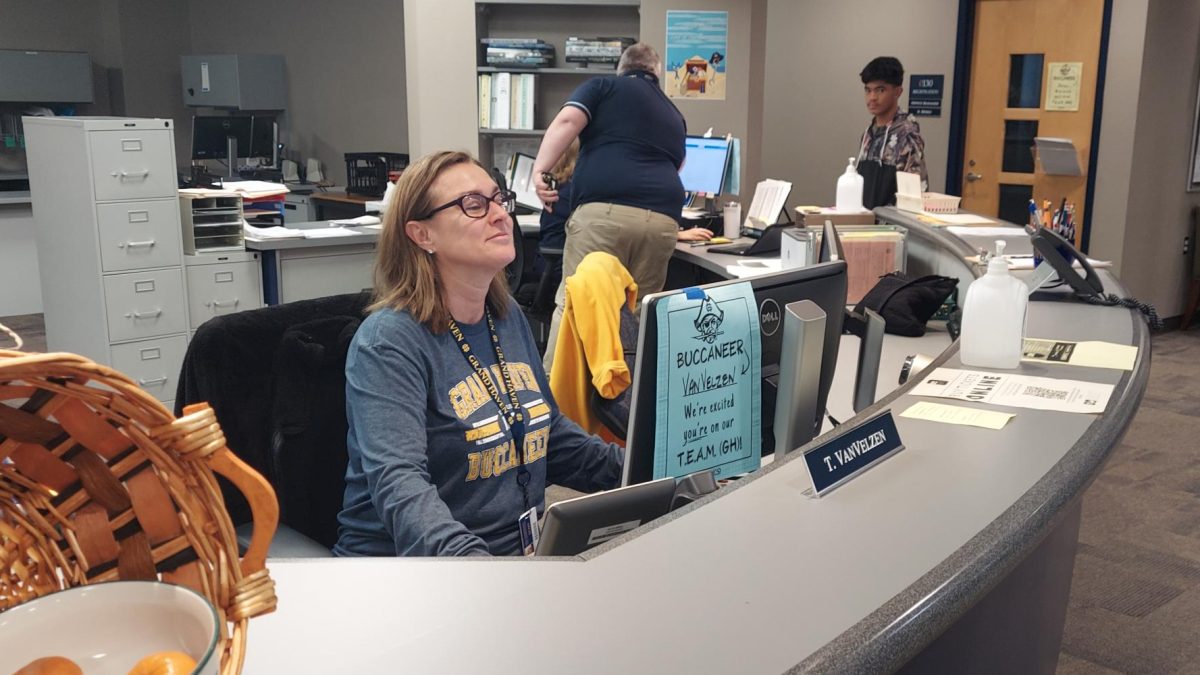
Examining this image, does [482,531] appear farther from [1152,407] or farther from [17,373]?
[1152,407]

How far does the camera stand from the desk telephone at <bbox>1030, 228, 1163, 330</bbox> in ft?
7.89

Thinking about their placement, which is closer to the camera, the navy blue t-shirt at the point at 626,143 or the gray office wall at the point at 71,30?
the navy blue t-shirt at the point at 626,143

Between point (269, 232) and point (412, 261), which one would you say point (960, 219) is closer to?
point (412, 261)

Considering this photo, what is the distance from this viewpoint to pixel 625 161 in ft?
13.8

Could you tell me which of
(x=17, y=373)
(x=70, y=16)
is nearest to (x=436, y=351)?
(x=17, y=373)

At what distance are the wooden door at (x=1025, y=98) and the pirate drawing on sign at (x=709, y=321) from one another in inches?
213

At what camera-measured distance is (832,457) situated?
1.30m

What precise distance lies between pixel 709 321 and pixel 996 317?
2.27 ft

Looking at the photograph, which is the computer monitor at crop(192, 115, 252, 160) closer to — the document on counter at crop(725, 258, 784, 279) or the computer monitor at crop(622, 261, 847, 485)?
the document on counter at crop(725, 258, 784, 279)

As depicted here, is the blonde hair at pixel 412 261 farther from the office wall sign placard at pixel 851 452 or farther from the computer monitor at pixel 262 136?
the computer monitor at pixel 262 136

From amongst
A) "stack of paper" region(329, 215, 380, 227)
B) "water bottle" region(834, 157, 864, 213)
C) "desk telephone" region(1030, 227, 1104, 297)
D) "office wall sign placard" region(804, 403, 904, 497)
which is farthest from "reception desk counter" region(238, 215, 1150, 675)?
"stack of paper" region(329, 215, 380, 227)

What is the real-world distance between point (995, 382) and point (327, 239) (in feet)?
11.4

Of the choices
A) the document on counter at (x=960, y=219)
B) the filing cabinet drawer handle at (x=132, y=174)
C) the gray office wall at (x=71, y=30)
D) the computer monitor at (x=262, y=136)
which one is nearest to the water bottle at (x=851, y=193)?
the document on counter at (x=960, y=219)

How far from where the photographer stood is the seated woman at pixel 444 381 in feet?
5.43
